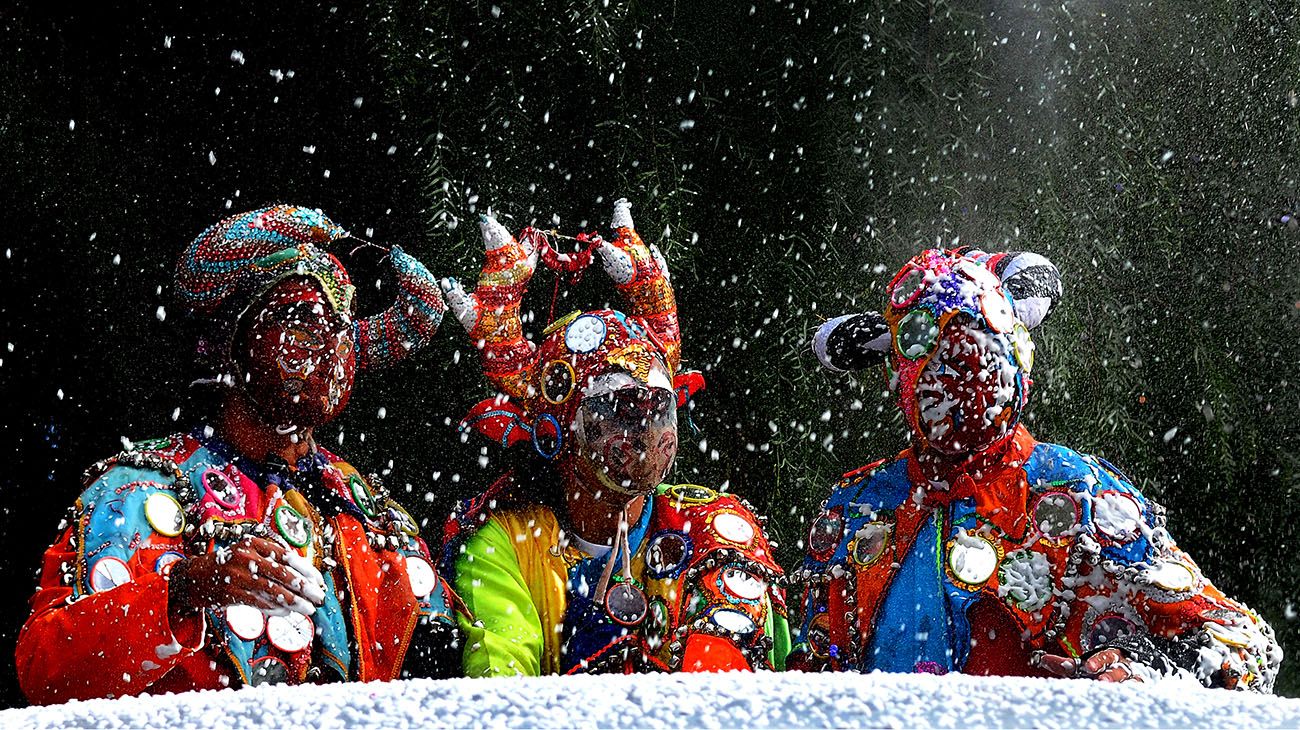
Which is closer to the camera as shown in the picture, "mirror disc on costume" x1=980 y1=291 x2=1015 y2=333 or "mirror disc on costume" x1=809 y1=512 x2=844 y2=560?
"mirror disc on costume" x1=980 y1=291 x2=1015 y2=333

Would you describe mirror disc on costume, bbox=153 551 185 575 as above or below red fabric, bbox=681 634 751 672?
above

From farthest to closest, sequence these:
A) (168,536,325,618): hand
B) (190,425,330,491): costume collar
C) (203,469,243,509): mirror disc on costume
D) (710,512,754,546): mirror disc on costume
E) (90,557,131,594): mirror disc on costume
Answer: (710,512,754,546): mirror disc on costume
(190,425,330,491): costume collar
(203,469,243,509): mirror disc on costume
(90,557,131,594): mirror disc on costume
(168,536,325,618): hand

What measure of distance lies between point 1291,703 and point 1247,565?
2466 millimetres

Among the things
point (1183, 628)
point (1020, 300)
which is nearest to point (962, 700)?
point (1183, 628)

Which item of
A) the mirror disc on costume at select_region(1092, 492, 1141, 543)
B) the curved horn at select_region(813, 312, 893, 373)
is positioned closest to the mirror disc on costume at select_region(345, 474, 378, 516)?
the curved horn at select_region(813, 312, 893, 373)

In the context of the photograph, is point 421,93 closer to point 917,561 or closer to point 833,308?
point 833,308

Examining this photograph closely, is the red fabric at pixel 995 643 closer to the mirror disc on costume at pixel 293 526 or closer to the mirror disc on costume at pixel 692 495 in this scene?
the mirror disc on costume at pixel 692 495

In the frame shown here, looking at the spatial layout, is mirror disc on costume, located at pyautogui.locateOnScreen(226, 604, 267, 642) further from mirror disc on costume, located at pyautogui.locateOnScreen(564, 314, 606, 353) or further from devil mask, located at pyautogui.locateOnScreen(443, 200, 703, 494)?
mirror disc on costume, located at pyautogui.locateOnScreen(564, 314, 606, 353)

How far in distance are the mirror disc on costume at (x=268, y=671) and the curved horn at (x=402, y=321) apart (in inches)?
24.7

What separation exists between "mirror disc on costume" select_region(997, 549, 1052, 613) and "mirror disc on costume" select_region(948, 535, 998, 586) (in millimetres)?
22

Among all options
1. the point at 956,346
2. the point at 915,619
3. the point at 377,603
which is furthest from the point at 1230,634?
the point at 377,603

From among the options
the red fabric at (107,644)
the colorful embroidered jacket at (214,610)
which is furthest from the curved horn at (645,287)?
the red fabric at (107,644)

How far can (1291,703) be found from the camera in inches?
61.6

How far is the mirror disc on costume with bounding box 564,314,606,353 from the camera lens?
258 centimetres
